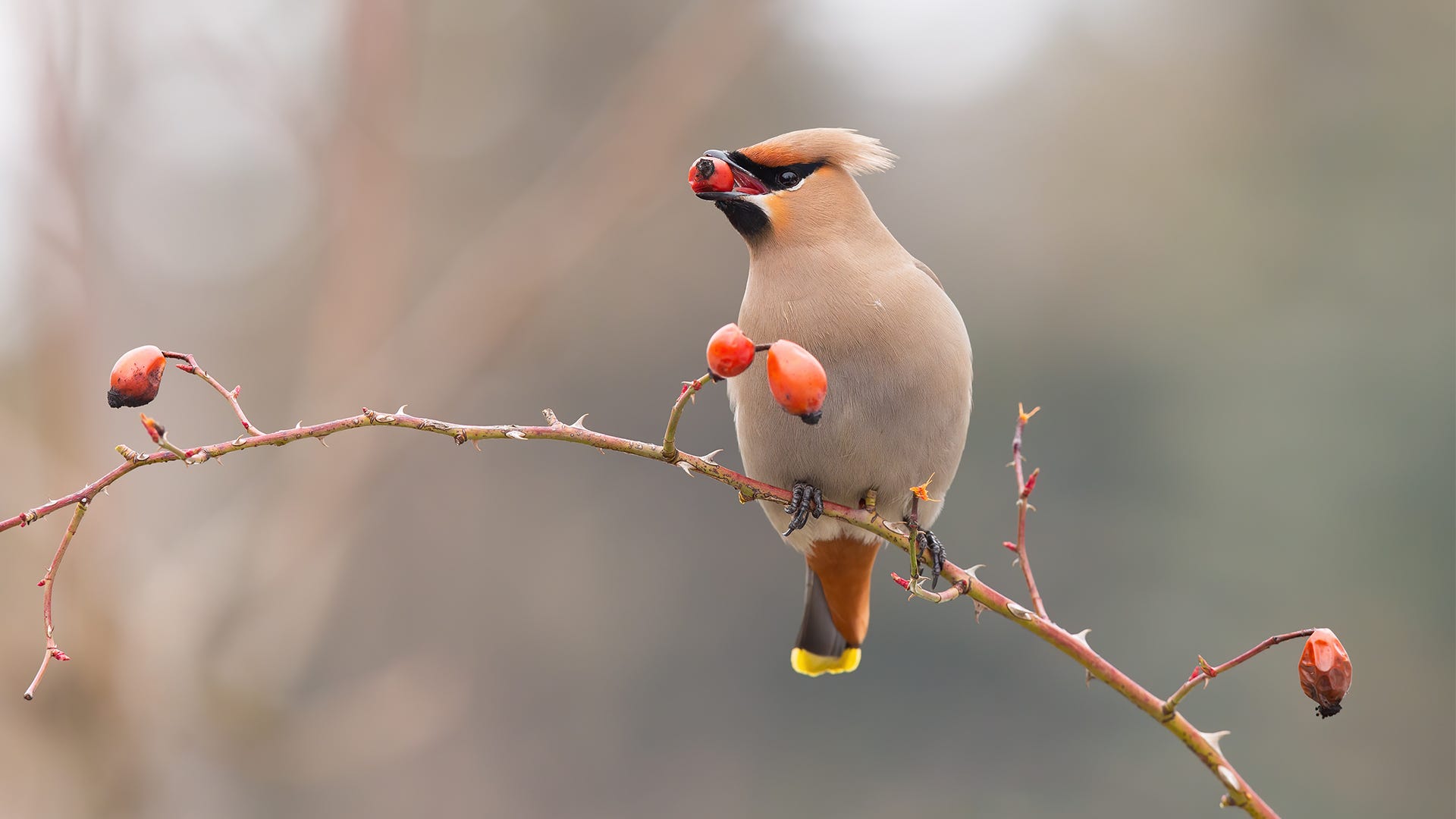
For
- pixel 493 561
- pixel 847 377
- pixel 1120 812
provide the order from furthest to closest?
pixel 493 561, pixel 1120 812, pixel 847 377

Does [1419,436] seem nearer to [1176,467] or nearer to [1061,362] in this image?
[1176,467]

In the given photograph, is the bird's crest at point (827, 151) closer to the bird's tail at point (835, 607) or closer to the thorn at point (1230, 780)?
the bird's tail at point (835, 607)

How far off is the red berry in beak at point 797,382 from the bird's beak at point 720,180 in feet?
2.55

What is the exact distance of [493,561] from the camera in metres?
10.7

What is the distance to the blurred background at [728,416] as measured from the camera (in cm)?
626

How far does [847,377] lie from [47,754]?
4822 millimetres

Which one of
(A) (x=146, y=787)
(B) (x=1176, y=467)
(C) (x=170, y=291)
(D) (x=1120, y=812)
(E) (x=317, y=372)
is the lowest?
(D) (x=1120, y=812)

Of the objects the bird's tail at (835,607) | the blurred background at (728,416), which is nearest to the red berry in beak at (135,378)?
the bird's tail at (835,607)

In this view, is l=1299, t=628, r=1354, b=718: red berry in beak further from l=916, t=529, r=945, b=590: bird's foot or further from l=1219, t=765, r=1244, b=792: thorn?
l=916, t=529, r=945, b=590: bird's foot

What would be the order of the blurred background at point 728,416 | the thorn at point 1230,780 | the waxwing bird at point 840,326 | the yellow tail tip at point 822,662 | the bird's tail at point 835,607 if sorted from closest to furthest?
the thorn at point 1230,780
the waxwing bird at point 840,326
the bird's tail at point 835,607
the yellow tail tip at point 822,662
the blurred background at point 728,416

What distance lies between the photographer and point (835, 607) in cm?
311

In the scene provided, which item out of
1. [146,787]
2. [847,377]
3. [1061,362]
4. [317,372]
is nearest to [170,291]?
[317,372]

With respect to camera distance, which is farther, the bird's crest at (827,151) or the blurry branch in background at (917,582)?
the bird's crest at (827,151)

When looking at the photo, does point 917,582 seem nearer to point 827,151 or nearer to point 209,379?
point 209,379
